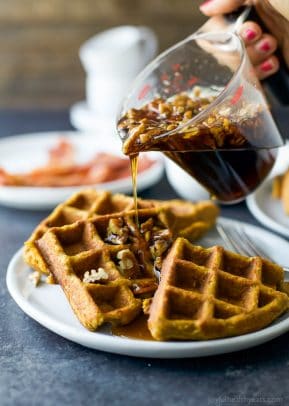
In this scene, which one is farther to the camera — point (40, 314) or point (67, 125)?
point (67, 125)

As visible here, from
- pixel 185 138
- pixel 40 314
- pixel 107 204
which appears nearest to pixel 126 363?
pixel 40 314

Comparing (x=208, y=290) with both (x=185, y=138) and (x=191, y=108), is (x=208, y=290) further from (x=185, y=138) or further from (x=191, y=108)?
(x=191, y=108)

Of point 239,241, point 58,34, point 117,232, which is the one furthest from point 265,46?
point 58,34

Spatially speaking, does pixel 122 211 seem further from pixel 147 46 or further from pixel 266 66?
pixel 147 46

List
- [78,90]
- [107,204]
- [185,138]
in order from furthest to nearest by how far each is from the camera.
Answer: [78,90], [107,204], [185,138]

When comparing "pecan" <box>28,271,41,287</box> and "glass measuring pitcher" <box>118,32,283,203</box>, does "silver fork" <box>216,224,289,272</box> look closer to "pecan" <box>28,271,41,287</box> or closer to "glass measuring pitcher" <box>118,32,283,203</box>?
"glass measuring pitcher" <box>118,32,283,203</box>
